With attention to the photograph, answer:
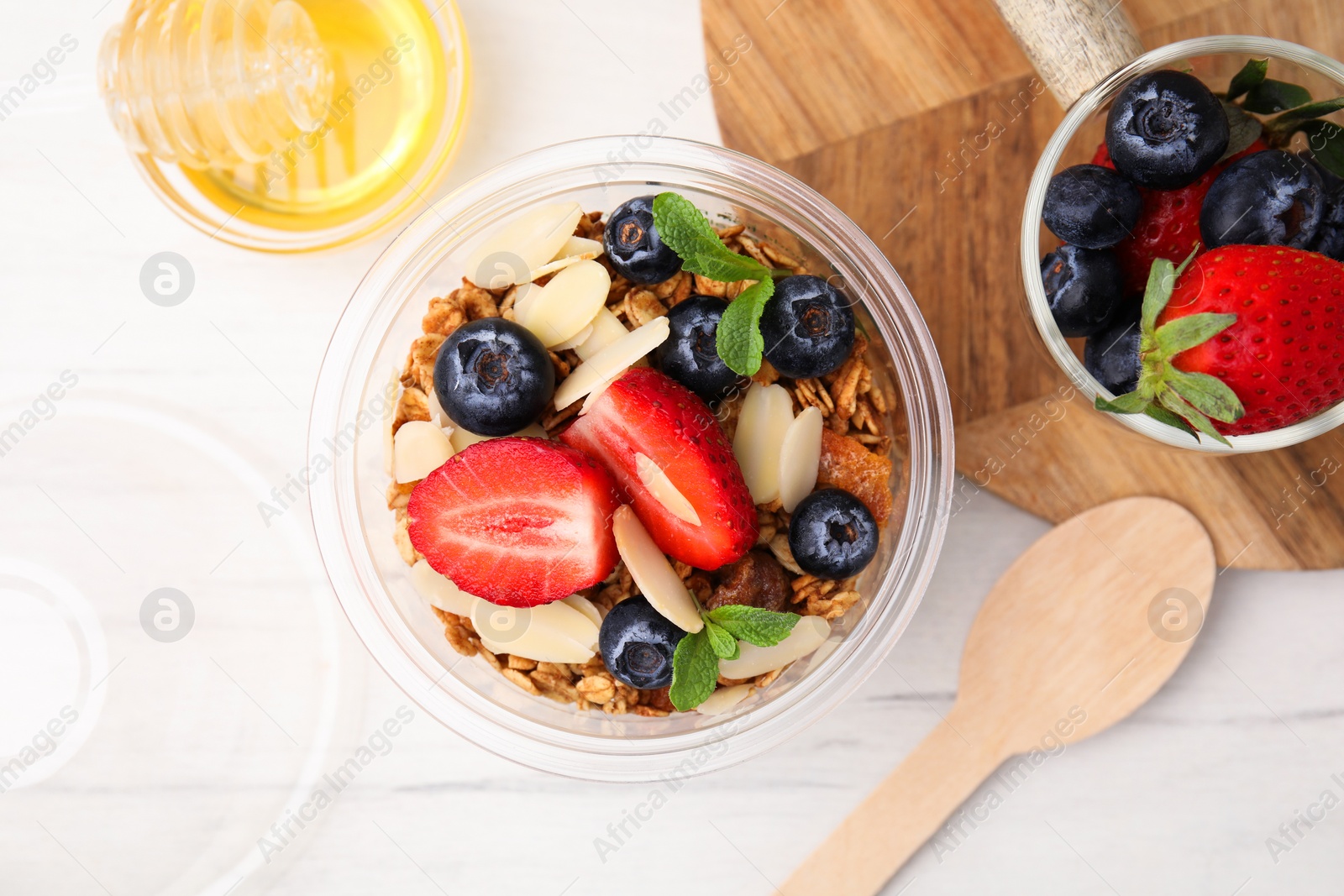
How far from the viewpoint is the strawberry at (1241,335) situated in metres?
0.78

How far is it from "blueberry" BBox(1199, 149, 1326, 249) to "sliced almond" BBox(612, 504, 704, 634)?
60cm

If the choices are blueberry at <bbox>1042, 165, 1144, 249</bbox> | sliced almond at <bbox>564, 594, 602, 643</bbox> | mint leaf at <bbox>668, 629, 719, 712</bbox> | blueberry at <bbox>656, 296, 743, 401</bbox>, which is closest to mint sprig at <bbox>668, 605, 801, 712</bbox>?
mint leaf at <bbox>668, 629, 719, 712</bbox>

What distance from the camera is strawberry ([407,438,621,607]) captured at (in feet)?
2.72

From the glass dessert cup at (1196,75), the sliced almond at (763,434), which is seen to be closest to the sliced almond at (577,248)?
the sliced almond at (763,434)

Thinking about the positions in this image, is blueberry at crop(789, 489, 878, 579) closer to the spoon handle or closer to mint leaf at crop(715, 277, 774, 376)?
mint leaf at crop(715, 277, 774, 376)

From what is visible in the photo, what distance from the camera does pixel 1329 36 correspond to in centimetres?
103

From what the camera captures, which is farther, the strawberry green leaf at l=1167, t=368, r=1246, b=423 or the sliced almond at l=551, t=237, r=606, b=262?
the sliced almond at l=551, t=237, r=606, b=262

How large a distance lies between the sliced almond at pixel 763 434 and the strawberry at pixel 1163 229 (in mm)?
373

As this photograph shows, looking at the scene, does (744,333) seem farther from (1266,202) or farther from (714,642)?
(1266,202)

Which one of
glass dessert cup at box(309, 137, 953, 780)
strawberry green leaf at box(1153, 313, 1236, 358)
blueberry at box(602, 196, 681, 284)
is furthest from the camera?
glass dessert cup at box(309, 137, 953, 780)

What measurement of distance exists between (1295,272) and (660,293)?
57cm

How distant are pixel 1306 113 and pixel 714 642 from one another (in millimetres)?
763

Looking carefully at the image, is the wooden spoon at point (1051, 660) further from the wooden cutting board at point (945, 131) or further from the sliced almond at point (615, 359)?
the sliced almond at point (615, 359)

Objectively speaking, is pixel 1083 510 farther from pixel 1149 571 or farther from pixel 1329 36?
pixel 1329 36
